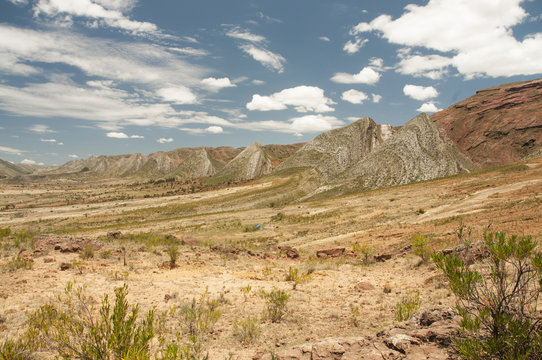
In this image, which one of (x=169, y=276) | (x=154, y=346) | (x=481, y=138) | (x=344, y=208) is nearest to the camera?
(x=154, y=346)

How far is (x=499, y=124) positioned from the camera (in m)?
61.4

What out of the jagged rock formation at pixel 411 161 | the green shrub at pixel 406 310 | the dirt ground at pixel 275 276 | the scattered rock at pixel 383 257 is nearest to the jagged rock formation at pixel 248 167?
the jagged rock formation at pixel 411 161

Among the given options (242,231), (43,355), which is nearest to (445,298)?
(43,355)

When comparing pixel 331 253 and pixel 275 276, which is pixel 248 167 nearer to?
pixel 331 253

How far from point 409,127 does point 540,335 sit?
72002mm

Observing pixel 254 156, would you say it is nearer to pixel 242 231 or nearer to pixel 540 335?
pixel 242 231

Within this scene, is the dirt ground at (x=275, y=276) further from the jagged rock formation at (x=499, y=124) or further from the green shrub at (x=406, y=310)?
the jagged rock formation at (x=499, y=124)

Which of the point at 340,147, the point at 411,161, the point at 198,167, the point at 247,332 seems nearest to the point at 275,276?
the point at 247,332

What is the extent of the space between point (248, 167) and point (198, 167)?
5520 cm

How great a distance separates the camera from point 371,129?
3228 inches

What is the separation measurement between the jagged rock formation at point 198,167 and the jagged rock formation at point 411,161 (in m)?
97.4

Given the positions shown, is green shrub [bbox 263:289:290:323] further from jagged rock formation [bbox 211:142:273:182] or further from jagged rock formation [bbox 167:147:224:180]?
jagged rock formation [bbox 167:147:224:180]

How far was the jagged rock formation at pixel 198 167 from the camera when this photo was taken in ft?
475

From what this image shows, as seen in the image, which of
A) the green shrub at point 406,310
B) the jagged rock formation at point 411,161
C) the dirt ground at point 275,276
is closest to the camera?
the green shrub at point 406,310
